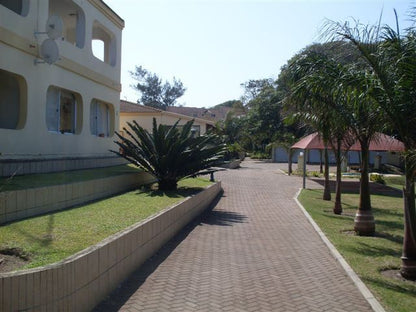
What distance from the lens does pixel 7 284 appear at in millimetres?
4031

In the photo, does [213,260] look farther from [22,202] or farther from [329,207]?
[329,207]

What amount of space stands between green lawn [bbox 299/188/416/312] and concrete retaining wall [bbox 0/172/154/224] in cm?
525

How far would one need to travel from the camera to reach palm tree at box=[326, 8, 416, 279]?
7012 mm

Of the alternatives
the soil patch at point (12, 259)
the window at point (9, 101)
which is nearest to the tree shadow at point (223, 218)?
the window at point (9, 101)

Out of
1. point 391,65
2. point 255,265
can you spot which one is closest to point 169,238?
point 255,265

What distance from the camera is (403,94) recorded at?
23.2 feet

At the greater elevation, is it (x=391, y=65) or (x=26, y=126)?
(x=391, y=65)

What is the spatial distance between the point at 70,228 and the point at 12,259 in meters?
1.62

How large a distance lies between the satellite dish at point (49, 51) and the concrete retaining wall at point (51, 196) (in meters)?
3.40

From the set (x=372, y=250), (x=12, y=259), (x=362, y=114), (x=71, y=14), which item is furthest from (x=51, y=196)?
(x=71, y=14)

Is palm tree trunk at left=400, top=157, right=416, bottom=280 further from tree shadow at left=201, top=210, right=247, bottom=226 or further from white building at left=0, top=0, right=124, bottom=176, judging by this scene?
white building at left=0, top=0, right=124, bottom=176

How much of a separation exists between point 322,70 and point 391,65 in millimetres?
1631

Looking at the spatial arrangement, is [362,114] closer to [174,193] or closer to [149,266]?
[174,193]

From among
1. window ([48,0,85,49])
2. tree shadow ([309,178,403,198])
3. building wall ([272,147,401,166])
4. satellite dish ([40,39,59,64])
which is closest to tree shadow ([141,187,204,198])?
satellite dish ([40,39,59,64])
